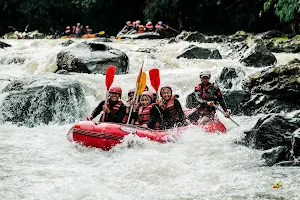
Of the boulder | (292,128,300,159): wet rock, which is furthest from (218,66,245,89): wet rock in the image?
the boulder

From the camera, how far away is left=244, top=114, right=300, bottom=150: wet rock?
5000 mm

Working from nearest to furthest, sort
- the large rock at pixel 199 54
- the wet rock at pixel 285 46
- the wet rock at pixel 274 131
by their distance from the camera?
1. the wet rock at pixel 274 131
2. the large rock at pixel 199 54
3. the wet rock at pixel 285 46

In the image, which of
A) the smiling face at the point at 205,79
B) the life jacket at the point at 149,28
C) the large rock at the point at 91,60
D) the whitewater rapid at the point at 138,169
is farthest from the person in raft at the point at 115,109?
the life jacket at the point at 149,28

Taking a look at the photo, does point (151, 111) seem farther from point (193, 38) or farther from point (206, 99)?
point (193, 38)

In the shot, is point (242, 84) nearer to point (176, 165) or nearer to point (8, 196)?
point (176, 165)

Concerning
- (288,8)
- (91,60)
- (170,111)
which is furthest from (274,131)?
(288,8)

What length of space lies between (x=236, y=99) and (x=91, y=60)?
12.8 feet

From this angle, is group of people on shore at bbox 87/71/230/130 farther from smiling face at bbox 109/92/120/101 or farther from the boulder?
the boulder

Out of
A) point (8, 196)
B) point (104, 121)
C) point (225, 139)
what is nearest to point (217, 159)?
point (225, 139)

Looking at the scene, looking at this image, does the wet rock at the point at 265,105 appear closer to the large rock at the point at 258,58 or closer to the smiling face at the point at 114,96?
the smiling face at the point at 114,96

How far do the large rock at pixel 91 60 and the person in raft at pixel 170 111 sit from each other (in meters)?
4.23

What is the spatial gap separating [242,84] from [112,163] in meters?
4.23

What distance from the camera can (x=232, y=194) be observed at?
3893 millimetres

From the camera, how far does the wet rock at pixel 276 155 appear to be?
4672 mm
